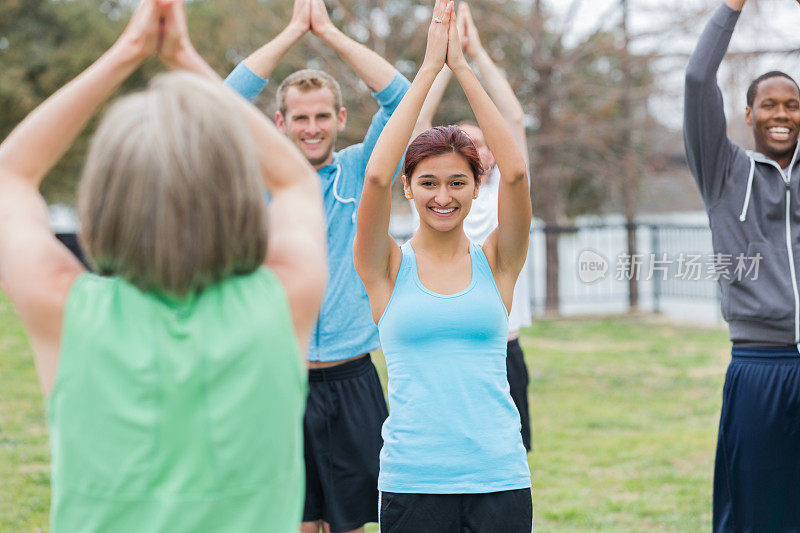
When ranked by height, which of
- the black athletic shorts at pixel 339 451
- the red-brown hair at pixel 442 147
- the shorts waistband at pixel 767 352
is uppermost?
the red-brown hair at pixel 442 147

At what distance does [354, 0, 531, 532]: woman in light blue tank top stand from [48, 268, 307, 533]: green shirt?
4.00ft

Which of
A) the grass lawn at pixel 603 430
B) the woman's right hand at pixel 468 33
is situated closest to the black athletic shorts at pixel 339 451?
the woman's right hand at pixel 468 33

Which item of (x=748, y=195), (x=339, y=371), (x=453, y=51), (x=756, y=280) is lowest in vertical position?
(x=339, y=371)

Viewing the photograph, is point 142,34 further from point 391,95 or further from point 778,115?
point 778,115

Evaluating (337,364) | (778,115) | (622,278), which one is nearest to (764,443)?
(778,115)

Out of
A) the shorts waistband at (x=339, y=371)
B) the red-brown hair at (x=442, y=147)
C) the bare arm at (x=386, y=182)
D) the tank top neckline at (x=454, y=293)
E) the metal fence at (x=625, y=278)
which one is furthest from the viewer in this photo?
the metal fence at (x=625, y=278)

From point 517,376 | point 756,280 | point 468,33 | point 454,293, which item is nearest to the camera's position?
point 454,293

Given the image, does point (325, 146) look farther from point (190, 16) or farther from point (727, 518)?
point (190, 16)

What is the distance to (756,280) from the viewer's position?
3646 mm

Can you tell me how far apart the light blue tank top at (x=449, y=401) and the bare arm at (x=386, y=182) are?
0.12 m

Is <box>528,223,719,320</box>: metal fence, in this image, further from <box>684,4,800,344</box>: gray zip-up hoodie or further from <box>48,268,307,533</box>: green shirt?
<box>48,268,307,533</box>: green shirt

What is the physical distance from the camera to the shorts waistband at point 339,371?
3.83 meters

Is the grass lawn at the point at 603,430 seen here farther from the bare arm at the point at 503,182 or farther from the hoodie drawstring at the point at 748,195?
the bare arm at the point at 503,182

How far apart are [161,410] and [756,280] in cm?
276
